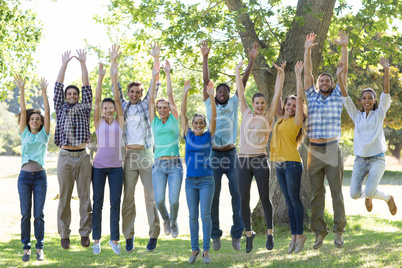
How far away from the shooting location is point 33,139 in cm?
→ 789

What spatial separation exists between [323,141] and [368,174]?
136 centimetres

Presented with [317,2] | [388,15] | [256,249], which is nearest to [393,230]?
[256,249]

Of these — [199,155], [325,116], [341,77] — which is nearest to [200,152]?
[199,155]

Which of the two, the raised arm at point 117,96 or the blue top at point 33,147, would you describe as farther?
the blue top at point 33,147

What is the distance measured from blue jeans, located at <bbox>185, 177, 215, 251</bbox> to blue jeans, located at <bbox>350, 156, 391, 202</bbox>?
8.75 feet

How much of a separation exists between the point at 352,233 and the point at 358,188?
5.60 meters

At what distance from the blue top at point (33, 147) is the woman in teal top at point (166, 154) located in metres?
1.92

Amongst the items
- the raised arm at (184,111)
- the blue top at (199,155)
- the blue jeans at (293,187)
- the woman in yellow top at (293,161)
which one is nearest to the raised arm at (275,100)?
the woman in yellow top at (293,161)

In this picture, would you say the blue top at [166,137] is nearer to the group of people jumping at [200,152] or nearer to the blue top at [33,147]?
the group of people jumping at [200,152]

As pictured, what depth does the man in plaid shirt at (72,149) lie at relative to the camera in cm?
773

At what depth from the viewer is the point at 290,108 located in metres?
7.70

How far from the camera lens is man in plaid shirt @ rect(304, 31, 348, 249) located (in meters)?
7.42

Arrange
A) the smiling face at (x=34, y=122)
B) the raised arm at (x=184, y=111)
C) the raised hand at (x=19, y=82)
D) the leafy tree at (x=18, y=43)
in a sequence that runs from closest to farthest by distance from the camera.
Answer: the raised arm at (x=184, y=111)
the smiling face at (x=34, y=122)
the raised hand at (x=19, y=82)
the leafy tree at (x=18, y=43)

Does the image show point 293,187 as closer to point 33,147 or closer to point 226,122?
point 226,122
